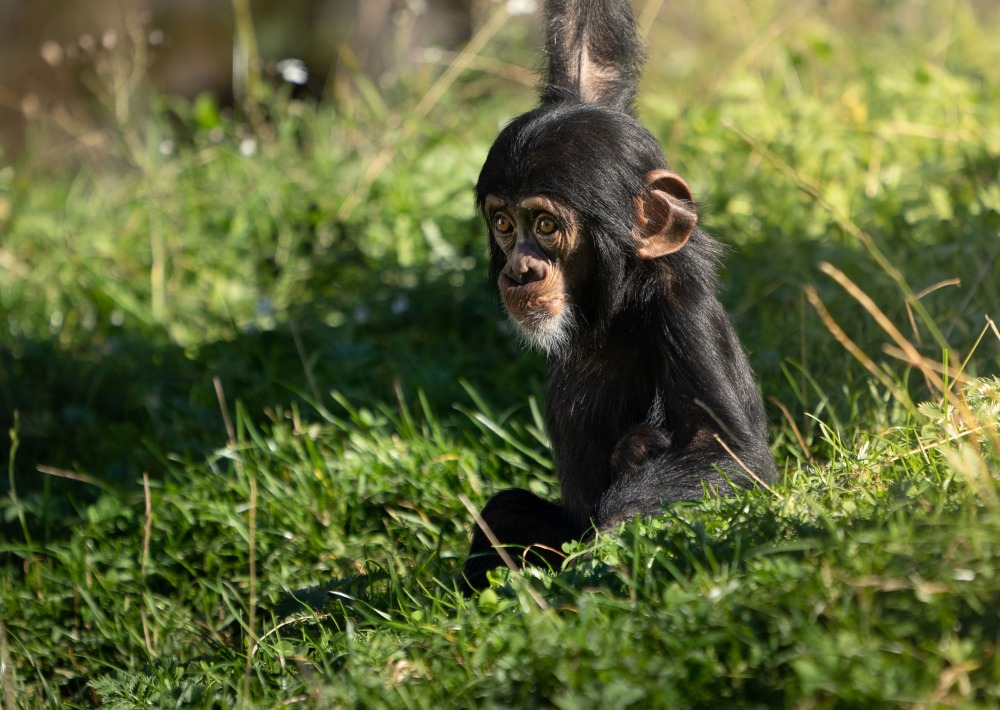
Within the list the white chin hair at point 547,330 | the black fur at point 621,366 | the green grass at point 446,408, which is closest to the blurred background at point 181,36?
the green grass at point 446,408

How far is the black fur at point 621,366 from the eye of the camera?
13.4 ft

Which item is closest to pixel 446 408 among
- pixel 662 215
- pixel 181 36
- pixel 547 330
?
pixel 547 330

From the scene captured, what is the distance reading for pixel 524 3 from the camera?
7453mm

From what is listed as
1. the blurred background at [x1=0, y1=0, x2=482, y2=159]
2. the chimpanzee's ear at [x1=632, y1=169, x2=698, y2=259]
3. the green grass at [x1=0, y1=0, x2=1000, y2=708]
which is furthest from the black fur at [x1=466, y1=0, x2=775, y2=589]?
the blurred background at [x1=0, y1=0, x2=482, y2=159]

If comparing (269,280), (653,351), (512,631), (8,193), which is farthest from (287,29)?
(512,631)

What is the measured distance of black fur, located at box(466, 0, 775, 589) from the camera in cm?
408

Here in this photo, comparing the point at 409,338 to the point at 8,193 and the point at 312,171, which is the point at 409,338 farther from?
the point at 8,193

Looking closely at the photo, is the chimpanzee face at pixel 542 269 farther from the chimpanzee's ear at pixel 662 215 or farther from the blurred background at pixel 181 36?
the blurred background at pixel 181 36

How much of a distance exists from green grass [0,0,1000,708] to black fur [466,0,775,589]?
0.35 metres

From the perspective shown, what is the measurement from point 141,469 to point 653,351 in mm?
3085

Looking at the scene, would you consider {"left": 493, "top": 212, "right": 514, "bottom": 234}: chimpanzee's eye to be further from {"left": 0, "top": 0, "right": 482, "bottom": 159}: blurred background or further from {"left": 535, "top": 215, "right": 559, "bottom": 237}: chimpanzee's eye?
{"left": 0, "top": 0, "right": 482, "bottom": 159}: blurred background

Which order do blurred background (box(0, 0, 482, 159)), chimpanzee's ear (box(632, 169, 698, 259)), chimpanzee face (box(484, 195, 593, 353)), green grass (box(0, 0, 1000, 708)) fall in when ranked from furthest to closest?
blurred background (box(0, 0, 482, 159)) → chimpanzee face (box(484, 195, 593, 353)) → chimpanzee's ear (box(632, 169, 698, 259)) → green grass (box(0, 0, 1000, 708))

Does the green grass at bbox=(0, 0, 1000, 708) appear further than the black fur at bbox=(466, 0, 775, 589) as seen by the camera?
No

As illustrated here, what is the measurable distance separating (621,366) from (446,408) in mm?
1641
